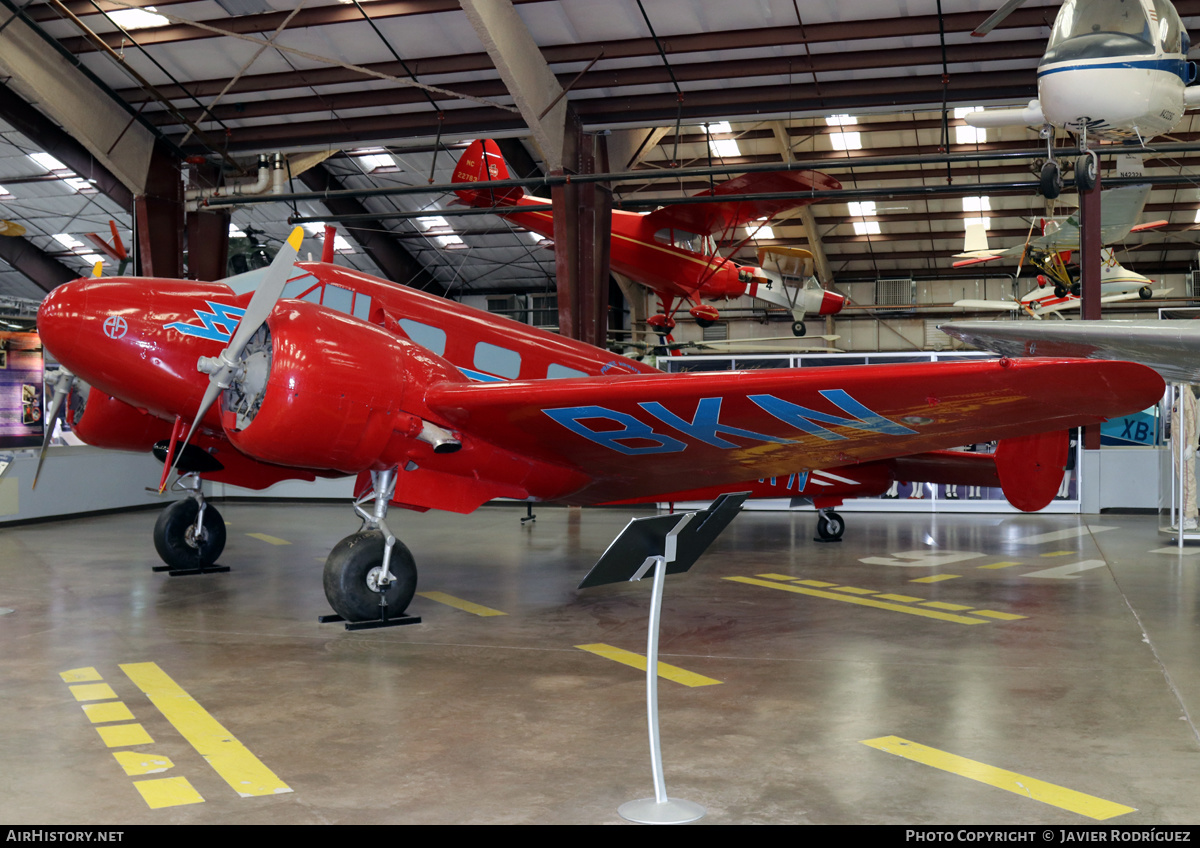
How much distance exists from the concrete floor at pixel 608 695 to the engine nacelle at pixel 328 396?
4.91 ft

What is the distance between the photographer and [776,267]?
27078 millimetres

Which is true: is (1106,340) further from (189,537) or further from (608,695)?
(189,537)

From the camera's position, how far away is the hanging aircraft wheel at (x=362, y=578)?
7.62 meters

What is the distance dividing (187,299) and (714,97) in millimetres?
11928

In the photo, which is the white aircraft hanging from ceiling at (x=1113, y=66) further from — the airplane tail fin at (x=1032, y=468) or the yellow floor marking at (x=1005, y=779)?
the yellow floor marking at (x=1005, y=779)

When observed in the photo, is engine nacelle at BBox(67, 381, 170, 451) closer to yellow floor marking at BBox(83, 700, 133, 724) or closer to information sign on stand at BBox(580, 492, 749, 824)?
yellow floor marking at BBox(83, 700, 133, 724)

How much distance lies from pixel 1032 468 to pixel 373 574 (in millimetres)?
6749

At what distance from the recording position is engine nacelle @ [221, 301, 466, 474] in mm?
6824

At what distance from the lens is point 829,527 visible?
1373cm

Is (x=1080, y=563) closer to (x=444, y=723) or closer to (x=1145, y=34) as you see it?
(x=1145, y=34)

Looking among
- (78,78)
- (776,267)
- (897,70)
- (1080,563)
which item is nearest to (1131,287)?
(776,267)

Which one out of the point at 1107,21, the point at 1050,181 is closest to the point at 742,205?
the point at 1050,181

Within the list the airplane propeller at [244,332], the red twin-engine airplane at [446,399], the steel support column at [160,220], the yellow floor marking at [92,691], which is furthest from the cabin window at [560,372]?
the steel support column at [160,220]

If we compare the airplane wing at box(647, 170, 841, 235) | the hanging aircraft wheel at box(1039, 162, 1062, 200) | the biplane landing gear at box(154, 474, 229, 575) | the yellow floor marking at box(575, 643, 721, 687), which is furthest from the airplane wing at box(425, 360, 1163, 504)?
the airplane wing at box(647, 170, 841, 235)
